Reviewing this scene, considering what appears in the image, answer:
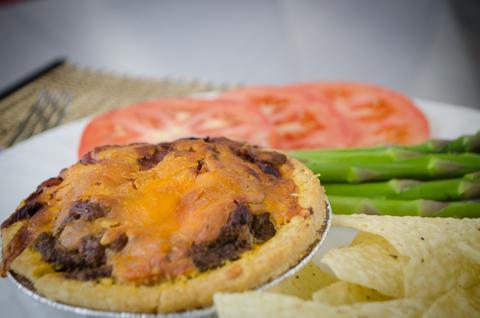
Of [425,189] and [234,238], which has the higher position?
[234,238]

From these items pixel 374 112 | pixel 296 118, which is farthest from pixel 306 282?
pixel 374 112

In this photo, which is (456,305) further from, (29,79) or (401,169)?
(29,79)

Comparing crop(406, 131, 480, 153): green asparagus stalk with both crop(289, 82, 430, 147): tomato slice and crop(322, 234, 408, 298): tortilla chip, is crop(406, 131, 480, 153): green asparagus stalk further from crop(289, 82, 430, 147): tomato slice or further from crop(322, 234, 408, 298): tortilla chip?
crop(322, 234, 408, 298): tortilla chip

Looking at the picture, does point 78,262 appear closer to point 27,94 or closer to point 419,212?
point 419,212

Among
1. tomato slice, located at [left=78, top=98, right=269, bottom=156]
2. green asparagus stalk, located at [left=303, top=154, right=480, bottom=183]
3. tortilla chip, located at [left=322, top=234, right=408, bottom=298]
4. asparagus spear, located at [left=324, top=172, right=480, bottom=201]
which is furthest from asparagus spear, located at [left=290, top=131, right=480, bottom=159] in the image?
tortilla chip, located at [left=322, top=234, right=408, bottom=298]

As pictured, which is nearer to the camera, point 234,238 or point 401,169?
point 234,238

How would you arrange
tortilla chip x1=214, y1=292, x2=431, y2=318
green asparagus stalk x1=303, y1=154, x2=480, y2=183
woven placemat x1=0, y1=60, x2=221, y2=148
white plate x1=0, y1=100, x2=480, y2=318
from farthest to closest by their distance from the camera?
1. woven placemat x1=0, y1=60, x2=221, y2=148
2. green asparagus stalk x1=303, y1=154, x2=480, y2=183
3. white plate x1=0, y1=100, x2=480, y2=318
4. tortilla chip x1=214, y1=292, x2=431, y2=318

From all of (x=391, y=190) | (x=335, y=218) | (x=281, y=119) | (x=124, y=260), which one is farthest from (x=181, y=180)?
(x=281, y=119)
